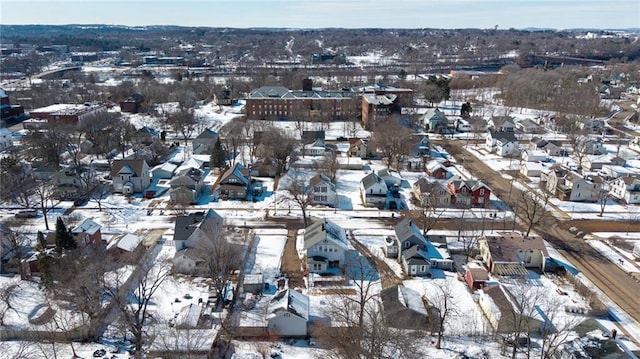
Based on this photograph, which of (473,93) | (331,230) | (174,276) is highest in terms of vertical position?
(473,93)

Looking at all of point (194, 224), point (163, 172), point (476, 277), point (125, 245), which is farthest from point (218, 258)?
point (163, 172)

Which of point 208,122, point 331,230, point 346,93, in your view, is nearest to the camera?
point 331,230

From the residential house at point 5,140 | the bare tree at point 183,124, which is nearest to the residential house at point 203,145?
the bare tree at point 183,124

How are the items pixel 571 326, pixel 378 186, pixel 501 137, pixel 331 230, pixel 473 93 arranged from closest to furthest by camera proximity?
1. pixel 571 326
2. pixel 331 230
3. pixel 378 186
4. pixel 501 137
5. pixel 473 93

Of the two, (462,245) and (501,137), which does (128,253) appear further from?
(501,137)

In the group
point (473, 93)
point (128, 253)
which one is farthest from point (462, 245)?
point (473, 93)

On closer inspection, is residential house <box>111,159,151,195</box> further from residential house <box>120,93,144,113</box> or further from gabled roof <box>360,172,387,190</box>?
residential house <box>120,93,144,113</box>

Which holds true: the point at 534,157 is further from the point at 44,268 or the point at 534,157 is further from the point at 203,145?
the point at 44,268

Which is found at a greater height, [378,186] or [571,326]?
[378,186]
